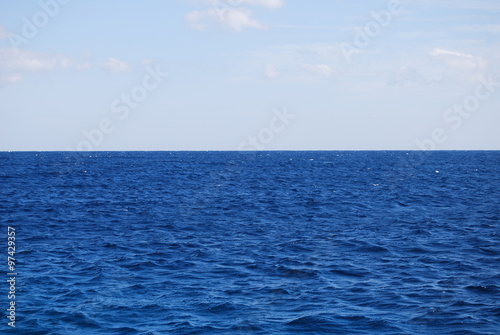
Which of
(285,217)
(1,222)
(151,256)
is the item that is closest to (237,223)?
(285,217)

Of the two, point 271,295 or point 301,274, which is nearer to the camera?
point 271,295

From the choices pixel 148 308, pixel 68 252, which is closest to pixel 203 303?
pixel 148 308

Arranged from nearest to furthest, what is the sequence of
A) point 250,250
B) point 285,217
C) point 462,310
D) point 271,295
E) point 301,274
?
point 462,310, point 271,295, point 301,274, point 250,250, point 285,217

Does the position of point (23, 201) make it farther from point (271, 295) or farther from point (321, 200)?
point (271, 295)

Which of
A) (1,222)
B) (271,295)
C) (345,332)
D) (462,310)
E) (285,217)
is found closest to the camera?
(345,332)

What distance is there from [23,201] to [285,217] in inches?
933

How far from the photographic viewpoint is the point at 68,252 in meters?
22.4

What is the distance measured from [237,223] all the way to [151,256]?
34.3 ft

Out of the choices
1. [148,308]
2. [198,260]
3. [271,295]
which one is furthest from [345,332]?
[198,260]

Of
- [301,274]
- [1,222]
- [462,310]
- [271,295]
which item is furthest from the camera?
[1,222]

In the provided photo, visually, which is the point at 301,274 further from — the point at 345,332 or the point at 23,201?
the point at 23,201

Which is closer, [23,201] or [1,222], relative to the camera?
[1,222]

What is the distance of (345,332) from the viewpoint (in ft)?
44.1

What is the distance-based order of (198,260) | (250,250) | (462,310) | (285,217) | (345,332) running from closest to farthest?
(345,332), (462,310), (198,260), (250,250), (285,217)
